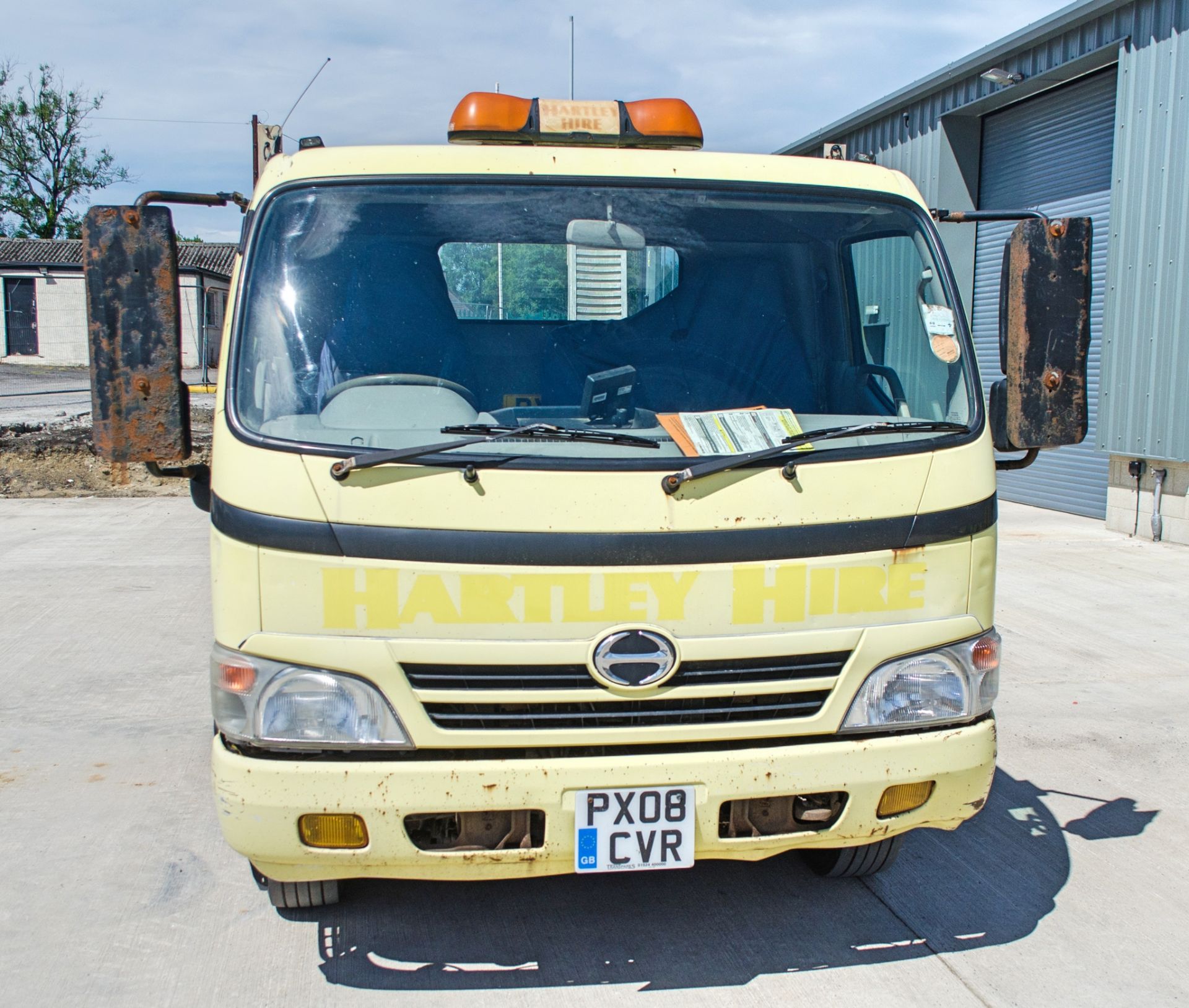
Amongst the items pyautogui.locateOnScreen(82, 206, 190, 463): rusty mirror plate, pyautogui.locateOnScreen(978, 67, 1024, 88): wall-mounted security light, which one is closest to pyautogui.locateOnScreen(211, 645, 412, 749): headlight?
pyautogui.locateOnScreen(82, 206, 190, 463): rusty mirror plate

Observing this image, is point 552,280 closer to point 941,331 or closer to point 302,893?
point 941,331

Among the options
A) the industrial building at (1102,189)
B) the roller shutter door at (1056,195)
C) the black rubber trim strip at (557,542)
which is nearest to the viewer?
the black rubber trim strip at (557,542)

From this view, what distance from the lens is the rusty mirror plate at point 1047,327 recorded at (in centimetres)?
310

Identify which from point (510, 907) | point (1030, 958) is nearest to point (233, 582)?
point (510, 907)

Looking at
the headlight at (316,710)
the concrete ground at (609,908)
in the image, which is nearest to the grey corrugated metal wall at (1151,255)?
the concrete ground at (609,908)

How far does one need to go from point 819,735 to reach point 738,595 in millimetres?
439

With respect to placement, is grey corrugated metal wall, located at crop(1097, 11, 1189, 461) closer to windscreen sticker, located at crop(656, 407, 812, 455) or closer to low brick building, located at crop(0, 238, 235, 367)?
windscreen sticker, located at crop(656, 407, 812, 455)

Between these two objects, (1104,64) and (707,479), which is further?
(1104,64)

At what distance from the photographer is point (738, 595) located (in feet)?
8.93

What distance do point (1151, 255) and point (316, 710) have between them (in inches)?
352

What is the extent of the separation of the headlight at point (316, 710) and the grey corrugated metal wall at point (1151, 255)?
324 inches

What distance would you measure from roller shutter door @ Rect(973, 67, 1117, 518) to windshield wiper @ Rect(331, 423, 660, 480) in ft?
27.0

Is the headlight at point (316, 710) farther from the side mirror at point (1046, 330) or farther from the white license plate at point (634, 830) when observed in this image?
the side mirror at point (1046, 330)

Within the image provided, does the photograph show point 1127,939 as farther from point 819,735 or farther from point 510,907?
point 510,907
